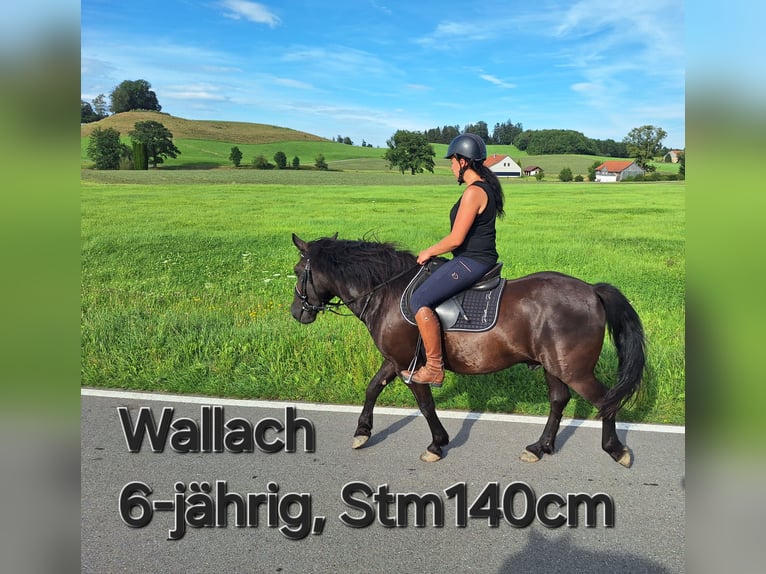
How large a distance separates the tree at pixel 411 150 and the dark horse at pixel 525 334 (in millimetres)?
32596

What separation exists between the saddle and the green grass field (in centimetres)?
94

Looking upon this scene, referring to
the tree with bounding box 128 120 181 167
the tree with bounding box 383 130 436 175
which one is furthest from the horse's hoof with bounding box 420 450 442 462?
the tree with bounding box 128 120 181 167

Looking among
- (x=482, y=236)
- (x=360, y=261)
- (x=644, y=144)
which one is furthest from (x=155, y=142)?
(x=482, y=236)

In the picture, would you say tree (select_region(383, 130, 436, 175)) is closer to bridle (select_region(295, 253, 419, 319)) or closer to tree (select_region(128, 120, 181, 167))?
tree (select_region(128, 120, 181, 167))

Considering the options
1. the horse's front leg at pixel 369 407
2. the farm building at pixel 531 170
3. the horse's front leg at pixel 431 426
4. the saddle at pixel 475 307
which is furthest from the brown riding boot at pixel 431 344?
the farm building at pixel 531 170

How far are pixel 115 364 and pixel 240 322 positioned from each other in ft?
6.36

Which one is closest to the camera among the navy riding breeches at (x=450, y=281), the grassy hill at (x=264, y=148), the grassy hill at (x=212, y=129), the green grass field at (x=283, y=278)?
the navy riding breeches at (x=450, y=281)

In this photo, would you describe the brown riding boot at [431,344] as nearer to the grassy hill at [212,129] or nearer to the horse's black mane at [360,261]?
the horse's black mane at [360,261]

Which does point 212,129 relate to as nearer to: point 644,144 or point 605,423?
point 644,144

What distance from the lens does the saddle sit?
439 centimetres

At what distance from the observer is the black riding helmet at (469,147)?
4.23 metres
